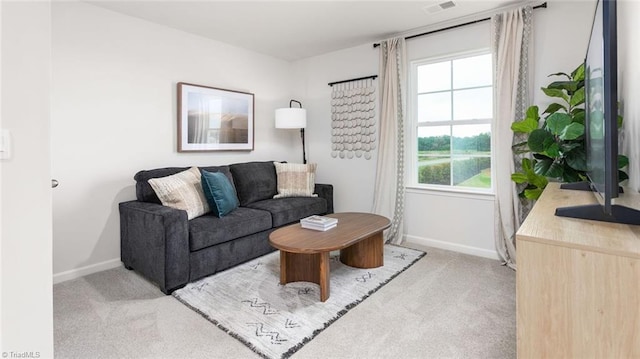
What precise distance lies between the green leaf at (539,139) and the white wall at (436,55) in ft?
2.34

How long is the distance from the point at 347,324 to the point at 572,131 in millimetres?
1824

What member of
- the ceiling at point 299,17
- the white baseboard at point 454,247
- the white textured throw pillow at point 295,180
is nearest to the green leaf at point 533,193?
the white baseboard at point 454,247

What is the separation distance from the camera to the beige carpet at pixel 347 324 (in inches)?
66.7

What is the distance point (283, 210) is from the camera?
3281mm

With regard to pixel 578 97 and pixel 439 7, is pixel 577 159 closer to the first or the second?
pixel 578 97

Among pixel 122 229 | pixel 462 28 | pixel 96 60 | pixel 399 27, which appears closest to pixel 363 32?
pixel 399 27

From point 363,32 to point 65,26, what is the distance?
2744 millimetres

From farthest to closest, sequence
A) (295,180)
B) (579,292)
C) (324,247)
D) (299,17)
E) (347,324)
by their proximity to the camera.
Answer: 1. (295,180)
2. (299,17)
3. (324,247)
4. (347,324)
5. (579,292)

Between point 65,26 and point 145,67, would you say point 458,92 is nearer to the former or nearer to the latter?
point 145,67

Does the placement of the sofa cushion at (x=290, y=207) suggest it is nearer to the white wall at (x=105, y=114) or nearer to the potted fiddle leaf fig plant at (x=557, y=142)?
the white wall at (x=105, y=114)

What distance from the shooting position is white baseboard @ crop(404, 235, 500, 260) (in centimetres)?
314

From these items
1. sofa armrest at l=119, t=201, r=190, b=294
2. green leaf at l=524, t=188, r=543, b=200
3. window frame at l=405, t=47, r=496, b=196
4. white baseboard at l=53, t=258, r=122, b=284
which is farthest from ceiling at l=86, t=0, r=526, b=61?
white baseboard at l=53, t=258, r=122, b=284

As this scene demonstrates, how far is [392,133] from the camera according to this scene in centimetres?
362

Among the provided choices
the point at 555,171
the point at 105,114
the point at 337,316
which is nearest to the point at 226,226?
the point at 337,316
